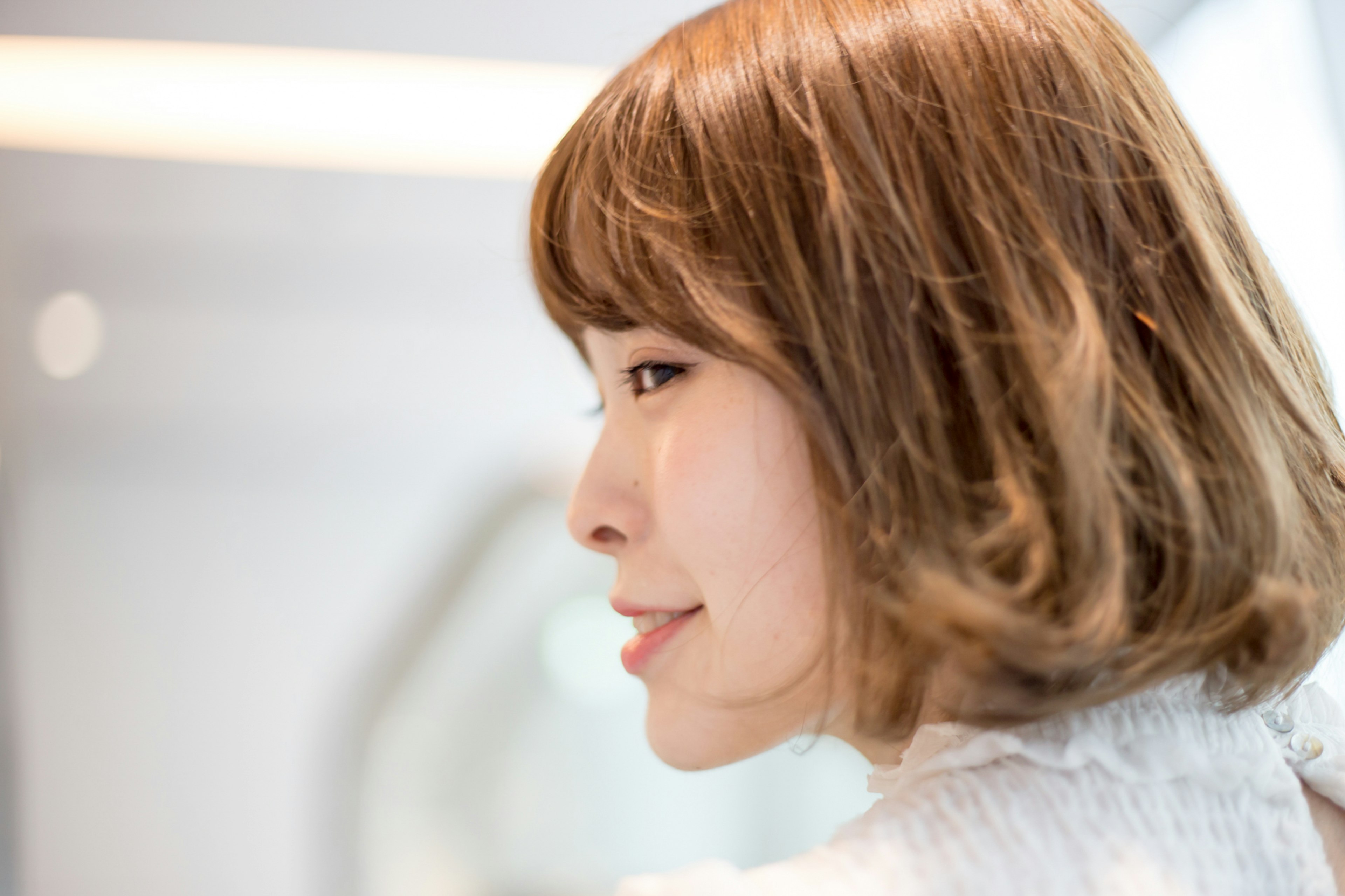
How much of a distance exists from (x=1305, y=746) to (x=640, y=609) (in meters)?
0.31

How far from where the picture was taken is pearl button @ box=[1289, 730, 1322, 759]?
0.37 meters

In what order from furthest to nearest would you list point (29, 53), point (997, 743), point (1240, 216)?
1. point (29, 53)
2. point (1240, 216)
3. point (997, 743)

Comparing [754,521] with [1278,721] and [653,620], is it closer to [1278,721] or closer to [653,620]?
[653,620]

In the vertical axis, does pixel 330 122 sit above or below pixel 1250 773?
above

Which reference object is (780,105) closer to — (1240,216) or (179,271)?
(1240,216)

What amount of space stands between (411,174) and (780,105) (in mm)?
723

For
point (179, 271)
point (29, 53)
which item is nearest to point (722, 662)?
point (179, 271)

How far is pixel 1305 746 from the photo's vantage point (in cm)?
38

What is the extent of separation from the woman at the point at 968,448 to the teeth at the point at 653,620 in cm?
1

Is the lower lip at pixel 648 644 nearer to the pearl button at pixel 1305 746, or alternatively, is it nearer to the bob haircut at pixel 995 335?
the bob haircut at pixel 995 335

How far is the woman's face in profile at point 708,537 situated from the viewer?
40cm

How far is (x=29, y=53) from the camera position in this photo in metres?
0.91

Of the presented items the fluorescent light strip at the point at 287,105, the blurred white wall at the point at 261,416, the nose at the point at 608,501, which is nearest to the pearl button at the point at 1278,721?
the nose at the point at 608,501

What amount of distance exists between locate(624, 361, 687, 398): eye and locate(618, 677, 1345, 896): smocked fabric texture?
0.20m
